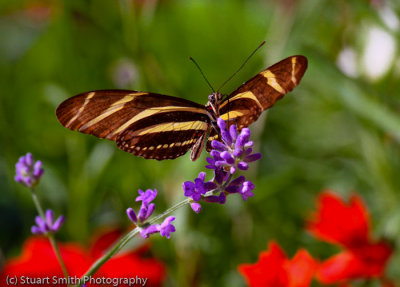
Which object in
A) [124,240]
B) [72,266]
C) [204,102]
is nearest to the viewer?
[124,240]

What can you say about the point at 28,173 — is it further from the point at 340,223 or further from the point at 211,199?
the point at 340,223

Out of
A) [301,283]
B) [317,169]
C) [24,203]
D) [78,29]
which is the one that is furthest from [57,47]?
[301,283]

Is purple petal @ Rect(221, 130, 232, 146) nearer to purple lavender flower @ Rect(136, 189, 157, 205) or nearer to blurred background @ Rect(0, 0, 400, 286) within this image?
purple lavender flower @ Rect(136, 189, 157, 205)

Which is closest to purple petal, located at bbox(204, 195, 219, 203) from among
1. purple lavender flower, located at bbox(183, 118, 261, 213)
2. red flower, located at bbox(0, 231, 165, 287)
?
purple lavender flower, located at bbox(183, 118, 261, 213)

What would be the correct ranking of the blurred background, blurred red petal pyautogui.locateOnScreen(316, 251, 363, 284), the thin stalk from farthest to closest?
the blurred background → blurred red petal pyautogui.locateOnScreen(316, 251, 363, 284) → the thin stalk

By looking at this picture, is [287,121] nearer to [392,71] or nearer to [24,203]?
[392,71]

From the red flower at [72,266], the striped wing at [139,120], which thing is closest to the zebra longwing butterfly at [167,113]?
the striped wing at [139,120]

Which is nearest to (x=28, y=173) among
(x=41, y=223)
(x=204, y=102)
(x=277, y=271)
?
A: (x=41, y=223)
